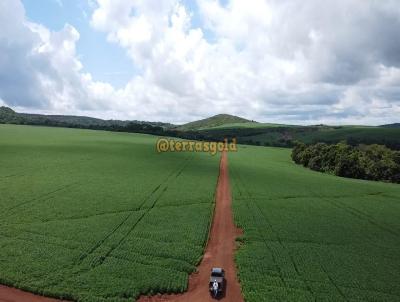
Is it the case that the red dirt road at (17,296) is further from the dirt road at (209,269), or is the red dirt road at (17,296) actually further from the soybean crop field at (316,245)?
the soybean crop field at (316,245)

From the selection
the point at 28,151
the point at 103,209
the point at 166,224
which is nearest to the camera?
the point at 166,224

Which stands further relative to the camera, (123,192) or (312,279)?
(123,192)

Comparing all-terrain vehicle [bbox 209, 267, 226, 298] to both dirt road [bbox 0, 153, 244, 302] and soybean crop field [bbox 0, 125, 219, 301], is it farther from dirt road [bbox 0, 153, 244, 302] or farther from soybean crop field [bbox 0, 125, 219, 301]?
soybean crop field [bbox 0, 125, 219, 301]

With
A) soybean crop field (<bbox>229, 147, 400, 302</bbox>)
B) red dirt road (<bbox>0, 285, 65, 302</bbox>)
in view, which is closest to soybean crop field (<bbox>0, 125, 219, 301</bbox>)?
red dirt road (<bbox>0, 285, 65, 302</bbox>)

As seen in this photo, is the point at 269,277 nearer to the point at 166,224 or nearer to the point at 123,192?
the point at 166,224

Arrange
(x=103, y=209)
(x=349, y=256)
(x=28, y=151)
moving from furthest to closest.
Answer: (x=28, y=151), (x=103, y=209), (x=349, y=256)

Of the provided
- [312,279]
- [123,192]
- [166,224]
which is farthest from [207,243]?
[123,192]
